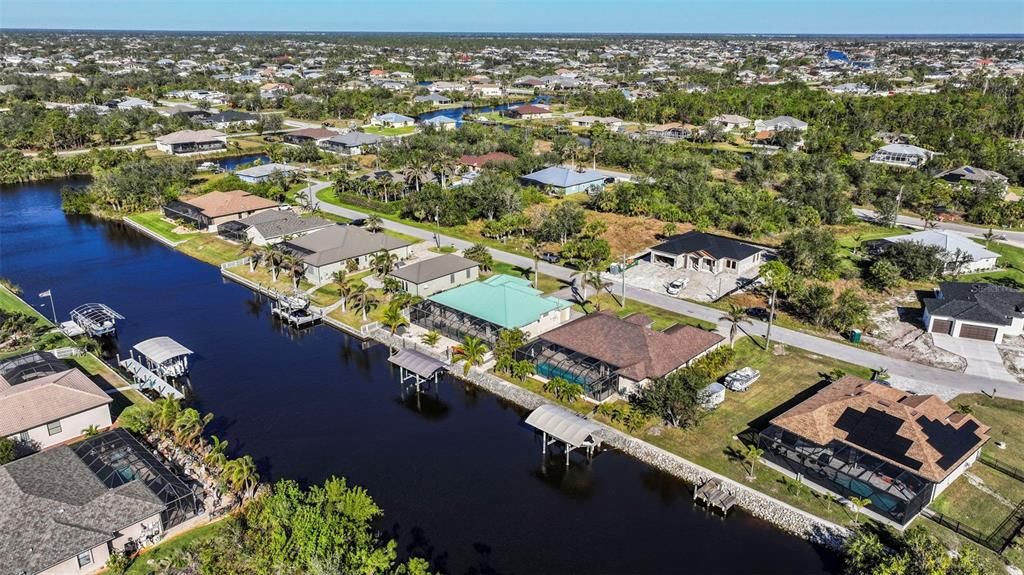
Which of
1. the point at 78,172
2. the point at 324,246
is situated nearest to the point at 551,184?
the point at 324,246

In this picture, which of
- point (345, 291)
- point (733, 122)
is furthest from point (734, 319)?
point (733, 122)

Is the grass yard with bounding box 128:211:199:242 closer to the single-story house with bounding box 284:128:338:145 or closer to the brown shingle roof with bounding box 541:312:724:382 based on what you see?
the single-story house with bounding box 284:128:338:145

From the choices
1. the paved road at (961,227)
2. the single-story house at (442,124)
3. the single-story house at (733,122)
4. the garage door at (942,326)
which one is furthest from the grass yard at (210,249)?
the single-story house at (733,122)

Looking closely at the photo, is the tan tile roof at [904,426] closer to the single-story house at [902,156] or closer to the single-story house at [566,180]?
the single-story house at [566,180]

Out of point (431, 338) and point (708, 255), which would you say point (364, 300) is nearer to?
point (431, 338)

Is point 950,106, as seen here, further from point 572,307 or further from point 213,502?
point 213,502

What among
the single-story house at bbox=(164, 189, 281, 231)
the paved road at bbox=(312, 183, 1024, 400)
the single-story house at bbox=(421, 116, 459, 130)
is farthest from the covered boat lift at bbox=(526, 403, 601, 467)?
the single-story house at bbox=(421, 116, 459, 130)
